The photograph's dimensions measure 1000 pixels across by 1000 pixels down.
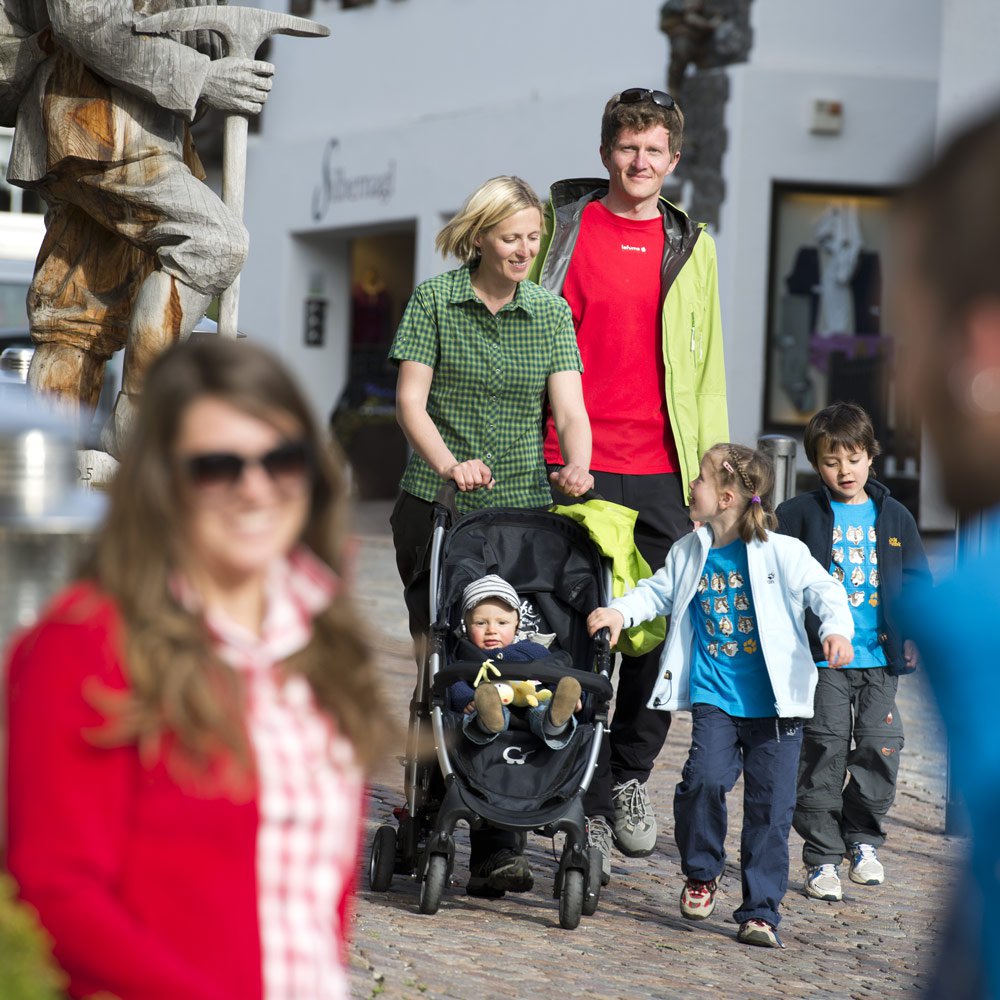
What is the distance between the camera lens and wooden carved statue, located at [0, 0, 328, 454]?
19.8 ft

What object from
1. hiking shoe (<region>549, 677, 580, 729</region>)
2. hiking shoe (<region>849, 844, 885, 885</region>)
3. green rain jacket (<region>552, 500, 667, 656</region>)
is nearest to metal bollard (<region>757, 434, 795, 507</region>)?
hiking shoe (<region>849, 844, 885, 885</region>)

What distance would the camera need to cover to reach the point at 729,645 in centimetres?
588

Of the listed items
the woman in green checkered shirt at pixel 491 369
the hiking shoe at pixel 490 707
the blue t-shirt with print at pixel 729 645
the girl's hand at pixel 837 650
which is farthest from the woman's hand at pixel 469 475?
the girl's hand at pixel 837 650

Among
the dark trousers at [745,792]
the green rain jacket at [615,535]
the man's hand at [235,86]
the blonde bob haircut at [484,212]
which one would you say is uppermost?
the man's hand at [235,86]

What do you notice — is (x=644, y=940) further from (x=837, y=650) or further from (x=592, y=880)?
(x=837, y=650)

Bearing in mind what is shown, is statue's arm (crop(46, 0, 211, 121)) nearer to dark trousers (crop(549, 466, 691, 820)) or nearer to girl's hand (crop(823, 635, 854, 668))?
dark trousers (crop(549, 466, 691, 820))

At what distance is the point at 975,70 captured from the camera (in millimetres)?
17047

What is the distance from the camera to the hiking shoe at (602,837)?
239 inches

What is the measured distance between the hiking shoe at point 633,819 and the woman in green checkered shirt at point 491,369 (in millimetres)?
539

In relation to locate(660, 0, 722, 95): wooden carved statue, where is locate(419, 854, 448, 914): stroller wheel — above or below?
below

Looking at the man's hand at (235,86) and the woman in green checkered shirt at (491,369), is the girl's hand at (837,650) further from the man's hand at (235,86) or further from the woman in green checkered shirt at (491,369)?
the man's hand at (235,86)

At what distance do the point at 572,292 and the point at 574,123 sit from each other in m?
14.8

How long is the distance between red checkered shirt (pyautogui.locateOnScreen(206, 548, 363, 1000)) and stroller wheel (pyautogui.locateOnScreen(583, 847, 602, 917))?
342cm

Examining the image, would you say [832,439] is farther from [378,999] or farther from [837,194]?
[837,194]
